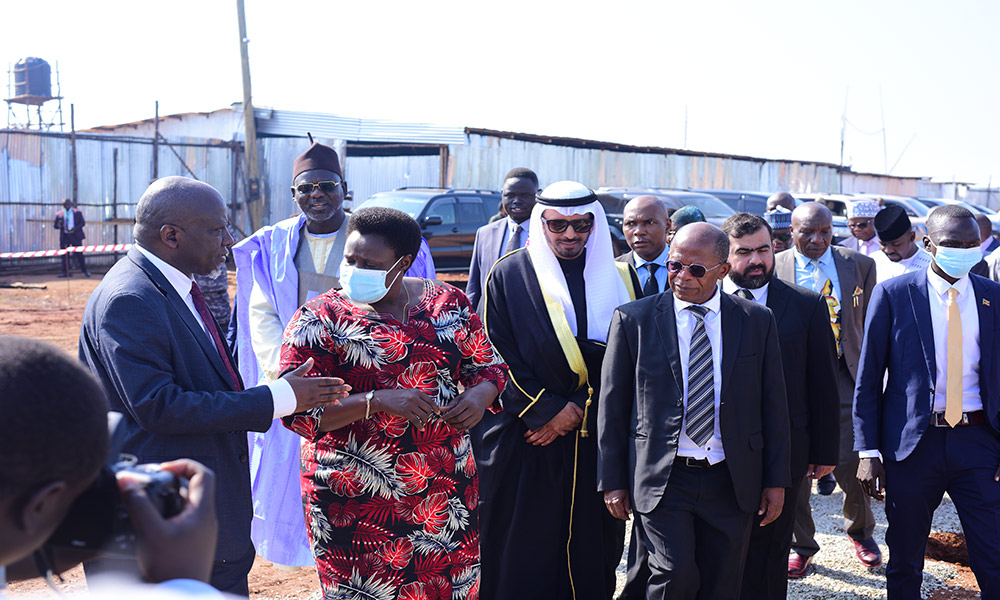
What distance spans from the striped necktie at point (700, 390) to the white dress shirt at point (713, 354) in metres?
0.02

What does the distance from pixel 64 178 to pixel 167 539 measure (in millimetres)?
21142

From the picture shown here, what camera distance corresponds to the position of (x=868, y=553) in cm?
543

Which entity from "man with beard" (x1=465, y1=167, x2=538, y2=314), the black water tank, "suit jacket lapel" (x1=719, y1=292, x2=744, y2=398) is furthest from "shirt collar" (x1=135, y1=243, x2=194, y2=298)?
the black water tank

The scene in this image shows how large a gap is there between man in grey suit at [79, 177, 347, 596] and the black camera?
130cm

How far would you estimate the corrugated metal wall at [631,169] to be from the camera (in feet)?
76.8

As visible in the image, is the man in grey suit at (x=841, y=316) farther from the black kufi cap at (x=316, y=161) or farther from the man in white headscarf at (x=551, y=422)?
the black kufi cap at (x=316, y=161)

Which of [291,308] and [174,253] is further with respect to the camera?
[291,308]

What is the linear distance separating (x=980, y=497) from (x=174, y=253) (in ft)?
11.7

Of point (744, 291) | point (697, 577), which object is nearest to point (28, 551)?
point (697, 577)

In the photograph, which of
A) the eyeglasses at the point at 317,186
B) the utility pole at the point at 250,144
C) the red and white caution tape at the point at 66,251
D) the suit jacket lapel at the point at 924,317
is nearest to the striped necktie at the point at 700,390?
the suit jacket lapel at the point at 924,317

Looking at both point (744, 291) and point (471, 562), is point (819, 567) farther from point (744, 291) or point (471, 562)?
point (471, 562)

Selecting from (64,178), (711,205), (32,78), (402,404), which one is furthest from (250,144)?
(402,404)

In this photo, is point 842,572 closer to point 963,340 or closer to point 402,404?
point 963,340

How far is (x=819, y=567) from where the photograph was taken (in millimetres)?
5406
